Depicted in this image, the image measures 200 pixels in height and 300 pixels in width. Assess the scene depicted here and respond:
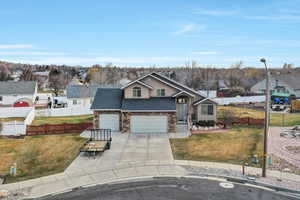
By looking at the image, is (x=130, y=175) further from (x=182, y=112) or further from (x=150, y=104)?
(x=182, y=112)

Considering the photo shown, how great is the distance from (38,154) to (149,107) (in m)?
11.7

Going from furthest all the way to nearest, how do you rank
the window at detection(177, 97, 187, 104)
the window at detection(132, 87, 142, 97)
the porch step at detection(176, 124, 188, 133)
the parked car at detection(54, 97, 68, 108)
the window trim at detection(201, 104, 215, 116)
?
1. the parked car at detection(54, 97, 68, 108)
2. the window trim at detection(201, 104, 215, 116)
3. the window at detection(177, 97, 187, 104)
4. the window at detection(132, 87, 142, 97)
5. the porch step at detection(176, 124, 188, 133)

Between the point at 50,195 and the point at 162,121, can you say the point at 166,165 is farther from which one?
the point at 162,121

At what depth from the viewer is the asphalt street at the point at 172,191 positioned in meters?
13.4

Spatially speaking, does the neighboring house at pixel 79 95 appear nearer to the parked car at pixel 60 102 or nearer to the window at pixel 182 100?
the parked car at pixel 60 102

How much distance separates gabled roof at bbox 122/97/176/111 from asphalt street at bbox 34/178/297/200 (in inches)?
507

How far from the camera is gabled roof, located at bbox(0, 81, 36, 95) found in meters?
Answer: 52.3

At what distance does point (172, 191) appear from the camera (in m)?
14.1

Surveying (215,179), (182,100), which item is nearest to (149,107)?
(182,100)

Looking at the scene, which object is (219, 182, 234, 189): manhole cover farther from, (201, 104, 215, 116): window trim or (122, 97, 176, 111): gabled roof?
(201, 104, 215, 116): window trim

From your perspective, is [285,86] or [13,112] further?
[285,86]

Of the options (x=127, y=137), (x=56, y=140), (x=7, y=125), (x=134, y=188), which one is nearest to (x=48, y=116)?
(x=7, y=125)

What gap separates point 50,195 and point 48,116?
29.0 m

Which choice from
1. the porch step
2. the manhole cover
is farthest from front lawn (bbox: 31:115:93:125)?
the manhole cover
